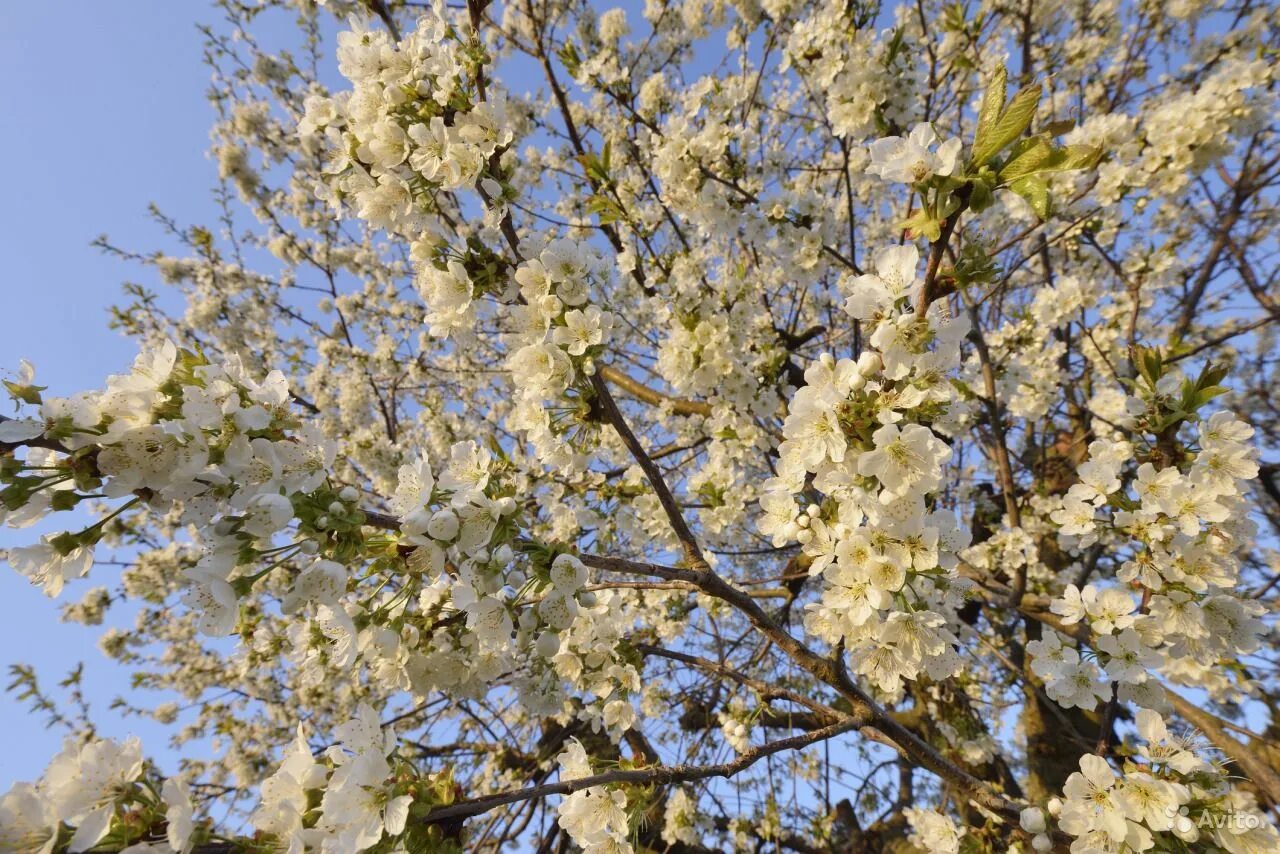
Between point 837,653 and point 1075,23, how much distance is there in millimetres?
6740

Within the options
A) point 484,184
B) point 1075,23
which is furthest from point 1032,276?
point 484,184

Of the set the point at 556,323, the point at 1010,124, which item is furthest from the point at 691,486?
the point at 1010,124

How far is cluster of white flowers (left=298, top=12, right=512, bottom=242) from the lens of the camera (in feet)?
5.64

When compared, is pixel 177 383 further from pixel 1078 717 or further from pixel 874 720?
pixel 1078 717

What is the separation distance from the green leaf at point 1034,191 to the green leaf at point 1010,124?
0.30 ft

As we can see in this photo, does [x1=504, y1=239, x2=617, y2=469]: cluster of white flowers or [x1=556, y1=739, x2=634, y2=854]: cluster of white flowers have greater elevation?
[x1=504, y1=239, x2=617, y2=469]: cluster of white flowers

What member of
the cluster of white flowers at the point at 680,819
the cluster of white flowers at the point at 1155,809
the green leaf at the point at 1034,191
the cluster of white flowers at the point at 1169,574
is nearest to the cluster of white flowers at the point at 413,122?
the green leaf at the point at 1034,191

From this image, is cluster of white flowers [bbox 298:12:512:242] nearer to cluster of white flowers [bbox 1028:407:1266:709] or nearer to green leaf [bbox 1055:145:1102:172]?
green leaf [bbox 1055:145:1102:172]

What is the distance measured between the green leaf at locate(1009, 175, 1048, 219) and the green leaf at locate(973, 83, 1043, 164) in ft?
0.30

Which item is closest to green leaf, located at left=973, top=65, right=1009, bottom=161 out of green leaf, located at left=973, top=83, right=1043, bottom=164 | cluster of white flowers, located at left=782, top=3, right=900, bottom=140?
green leaf, located at left=973, top=83, right=1043, bottom=164

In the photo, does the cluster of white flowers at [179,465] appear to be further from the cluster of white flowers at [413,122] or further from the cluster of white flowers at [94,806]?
the cluster of white flowers at [413,122]

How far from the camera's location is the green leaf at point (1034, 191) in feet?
3.81

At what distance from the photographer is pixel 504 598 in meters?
1.59

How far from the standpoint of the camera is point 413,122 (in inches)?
70.2
